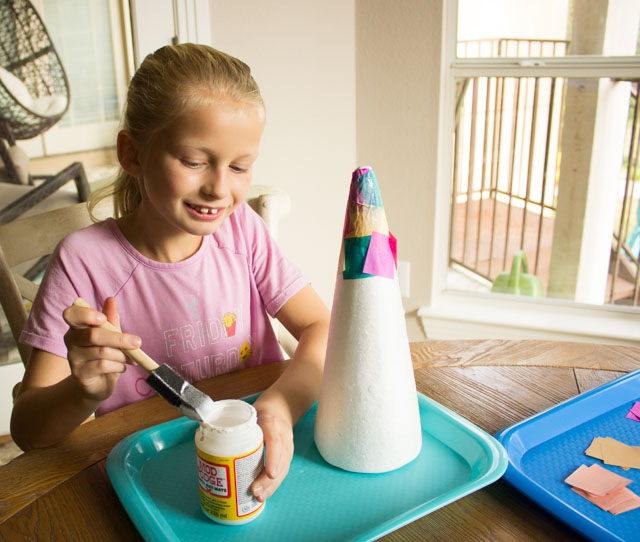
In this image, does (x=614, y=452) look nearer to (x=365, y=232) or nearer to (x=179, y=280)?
(x=365, y=232)

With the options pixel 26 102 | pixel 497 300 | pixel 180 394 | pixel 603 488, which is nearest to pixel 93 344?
pixel 180 394

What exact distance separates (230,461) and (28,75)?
148 centimetres

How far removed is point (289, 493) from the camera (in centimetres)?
66

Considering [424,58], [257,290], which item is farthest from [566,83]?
[257,290]

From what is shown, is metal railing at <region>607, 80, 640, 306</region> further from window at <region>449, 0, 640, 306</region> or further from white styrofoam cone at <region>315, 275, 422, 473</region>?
white styrofoam cone at <region>315, 275, 422, 473</region>

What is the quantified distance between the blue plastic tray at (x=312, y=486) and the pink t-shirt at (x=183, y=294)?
9.9 inches

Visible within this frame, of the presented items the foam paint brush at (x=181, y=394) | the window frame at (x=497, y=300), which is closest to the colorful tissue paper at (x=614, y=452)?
the foam paint brush at (x=181, y=394)

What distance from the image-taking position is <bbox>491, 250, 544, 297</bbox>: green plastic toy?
225 centimetres

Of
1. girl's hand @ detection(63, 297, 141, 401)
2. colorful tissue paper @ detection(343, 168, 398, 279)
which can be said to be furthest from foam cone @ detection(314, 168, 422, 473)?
girl's hand @ detection(63, 297, 141, 401)

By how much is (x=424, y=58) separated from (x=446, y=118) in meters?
0.22

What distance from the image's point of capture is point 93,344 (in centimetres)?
64

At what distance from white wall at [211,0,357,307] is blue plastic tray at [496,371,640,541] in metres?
1.37

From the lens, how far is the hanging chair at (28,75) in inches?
63.0

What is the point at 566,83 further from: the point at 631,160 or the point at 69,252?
the point at 69,252
